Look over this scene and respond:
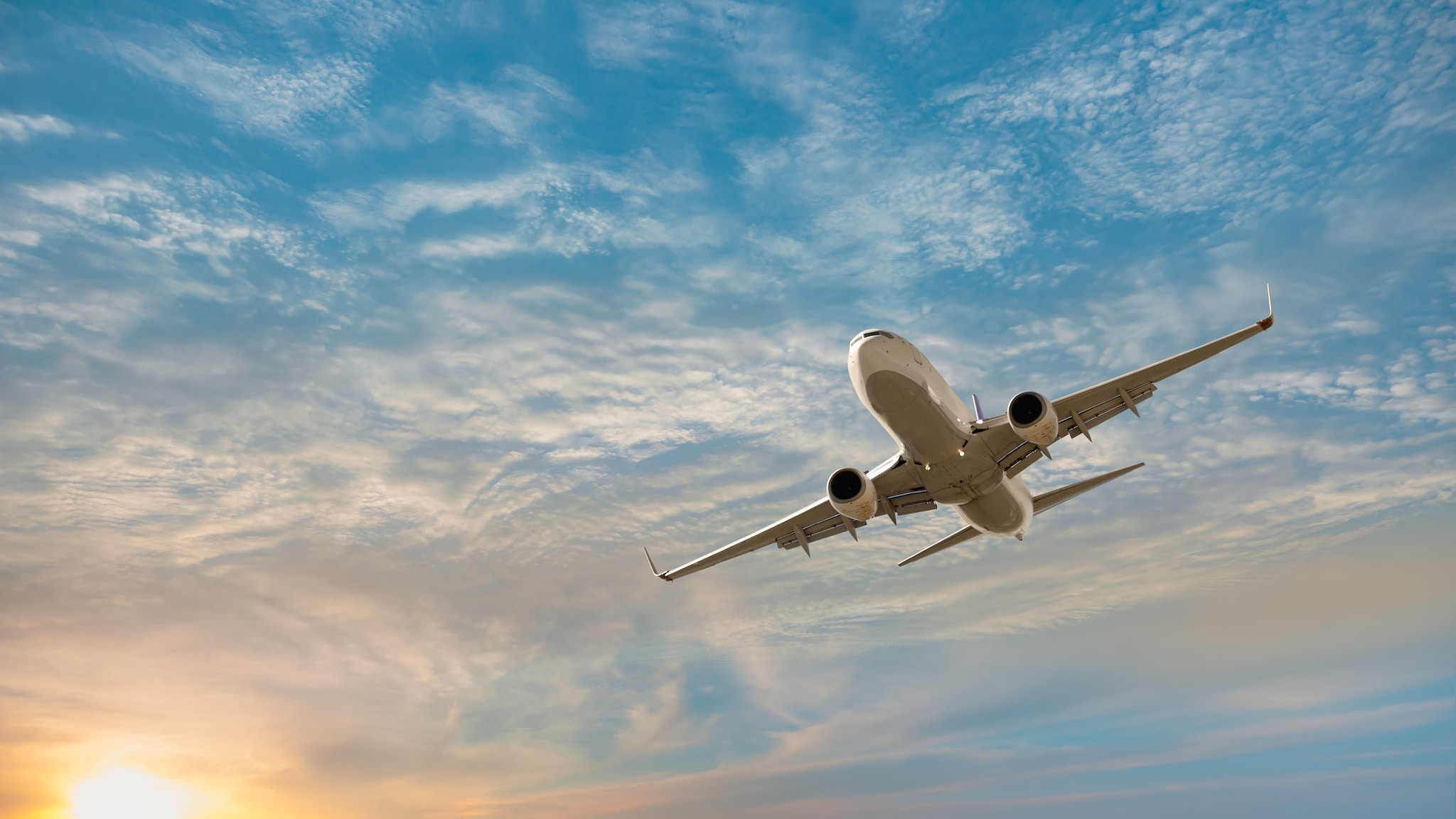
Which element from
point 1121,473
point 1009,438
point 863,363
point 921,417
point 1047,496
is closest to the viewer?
point 863,363

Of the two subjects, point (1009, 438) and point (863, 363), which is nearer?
point (863, 363)

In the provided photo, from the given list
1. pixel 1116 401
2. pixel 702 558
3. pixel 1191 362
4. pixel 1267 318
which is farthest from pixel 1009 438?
pixel 702 558

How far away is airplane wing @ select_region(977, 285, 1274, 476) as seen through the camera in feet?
115

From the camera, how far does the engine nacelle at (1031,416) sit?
3269 centimetres

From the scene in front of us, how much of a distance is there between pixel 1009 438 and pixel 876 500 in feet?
19.8

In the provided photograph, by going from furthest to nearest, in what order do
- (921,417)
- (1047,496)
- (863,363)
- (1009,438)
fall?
(1047,496) → (1009,438) → (921,417) → (863,363)

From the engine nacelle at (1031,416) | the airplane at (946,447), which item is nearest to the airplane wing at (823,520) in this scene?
the airplane at (946,447)

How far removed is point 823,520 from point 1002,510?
8.20 m

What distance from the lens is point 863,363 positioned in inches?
1232

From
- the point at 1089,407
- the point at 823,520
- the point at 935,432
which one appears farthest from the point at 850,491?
the point at 1089,407

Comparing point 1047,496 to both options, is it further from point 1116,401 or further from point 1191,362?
point 1191,362

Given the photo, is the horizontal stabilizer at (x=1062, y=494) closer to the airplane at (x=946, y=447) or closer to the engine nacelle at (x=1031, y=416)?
the airplane at (x=946, y=447)

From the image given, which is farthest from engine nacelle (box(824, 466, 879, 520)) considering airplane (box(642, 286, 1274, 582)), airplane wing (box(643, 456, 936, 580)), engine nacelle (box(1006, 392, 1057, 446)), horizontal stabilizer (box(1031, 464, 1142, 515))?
horizontal stabilizer (box(1031, 464, 1142, 515))

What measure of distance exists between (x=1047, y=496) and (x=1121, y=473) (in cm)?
446
